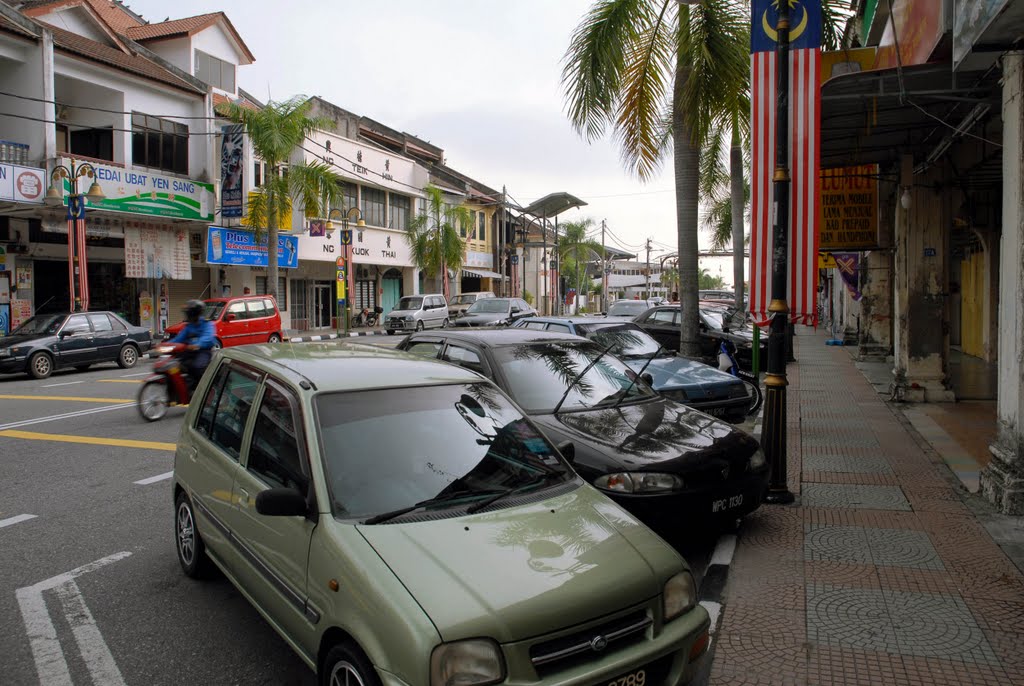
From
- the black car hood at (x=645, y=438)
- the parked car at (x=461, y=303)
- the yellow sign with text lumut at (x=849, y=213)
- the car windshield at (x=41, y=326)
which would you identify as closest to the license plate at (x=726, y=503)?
the black car hood at (x=645, y=438)

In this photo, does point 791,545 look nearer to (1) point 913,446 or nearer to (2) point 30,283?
(1) point 913,446

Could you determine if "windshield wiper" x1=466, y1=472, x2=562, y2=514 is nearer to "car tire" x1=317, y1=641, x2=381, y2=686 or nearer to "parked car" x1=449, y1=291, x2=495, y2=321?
"car tire" x1=317, y1=641, x2=381, y2=686

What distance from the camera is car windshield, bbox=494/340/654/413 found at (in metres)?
6.14

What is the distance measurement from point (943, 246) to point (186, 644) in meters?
11.4

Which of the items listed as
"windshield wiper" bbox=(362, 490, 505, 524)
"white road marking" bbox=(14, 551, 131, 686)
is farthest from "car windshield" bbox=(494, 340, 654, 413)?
"white road marking" bbox=(14, 551, 131, 686)

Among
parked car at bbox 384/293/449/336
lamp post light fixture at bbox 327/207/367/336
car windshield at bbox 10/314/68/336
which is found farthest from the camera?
parked car at bbox 384/293/449/336

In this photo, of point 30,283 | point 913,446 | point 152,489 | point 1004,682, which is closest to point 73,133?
point 30,283

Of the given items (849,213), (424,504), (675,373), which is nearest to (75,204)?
(675,373)

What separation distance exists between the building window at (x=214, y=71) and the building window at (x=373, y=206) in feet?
28.9

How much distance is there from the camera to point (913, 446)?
8.55m

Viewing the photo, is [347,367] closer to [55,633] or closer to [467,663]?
[467,663]

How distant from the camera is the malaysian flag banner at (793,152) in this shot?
6551 millimetres

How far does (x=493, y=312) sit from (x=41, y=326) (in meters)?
14.2

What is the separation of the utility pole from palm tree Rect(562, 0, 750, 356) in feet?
14.4
